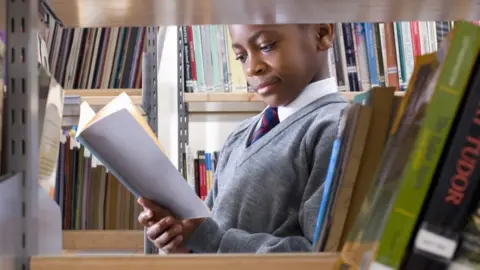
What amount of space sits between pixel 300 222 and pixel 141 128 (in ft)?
1.67

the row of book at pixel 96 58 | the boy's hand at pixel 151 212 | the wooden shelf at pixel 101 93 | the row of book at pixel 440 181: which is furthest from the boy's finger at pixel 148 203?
the row of book at pixel 96 58

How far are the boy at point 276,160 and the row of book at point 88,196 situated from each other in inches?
34.9

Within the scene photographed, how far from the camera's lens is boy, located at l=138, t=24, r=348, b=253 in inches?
41.8

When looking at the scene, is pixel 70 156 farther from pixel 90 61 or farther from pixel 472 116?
pixel 472 116

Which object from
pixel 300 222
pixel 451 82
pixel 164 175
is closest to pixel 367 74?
pixel 300 222

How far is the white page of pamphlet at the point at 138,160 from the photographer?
0.68m

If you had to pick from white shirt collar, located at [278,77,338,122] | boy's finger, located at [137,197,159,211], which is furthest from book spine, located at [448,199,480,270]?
white shirt collar, located at [278,77,338,122]

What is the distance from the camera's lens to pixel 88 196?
2.12 metres

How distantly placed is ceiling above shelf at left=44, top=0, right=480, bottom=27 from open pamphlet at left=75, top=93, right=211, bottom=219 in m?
0.16

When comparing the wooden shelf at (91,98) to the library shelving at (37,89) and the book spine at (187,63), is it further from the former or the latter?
the library shelving at (37,89)

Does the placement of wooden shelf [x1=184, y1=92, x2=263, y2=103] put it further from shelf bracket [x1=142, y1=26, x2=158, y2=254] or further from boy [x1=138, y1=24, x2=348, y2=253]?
boy [x1=138, y1=24, x2=348, y2=253]

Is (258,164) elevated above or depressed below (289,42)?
below

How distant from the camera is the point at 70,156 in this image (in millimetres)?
2135

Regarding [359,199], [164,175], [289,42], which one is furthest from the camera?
[289,42]
